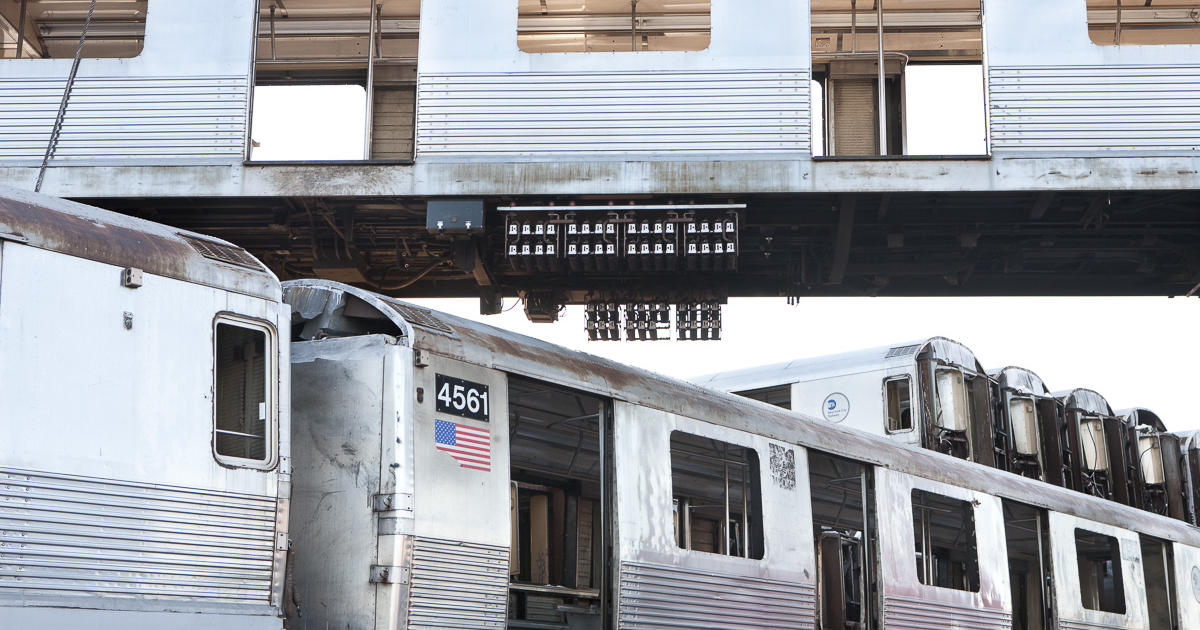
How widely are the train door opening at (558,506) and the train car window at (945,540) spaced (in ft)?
11.9

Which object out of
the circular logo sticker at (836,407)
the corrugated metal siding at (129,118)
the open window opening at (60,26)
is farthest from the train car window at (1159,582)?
the open window opening at (60,26)

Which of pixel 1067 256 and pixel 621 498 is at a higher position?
pixel 1067 256

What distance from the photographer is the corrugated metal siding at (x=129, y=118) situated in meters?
19.1

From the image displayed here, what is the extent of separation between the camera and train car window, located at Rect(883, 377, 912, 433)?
17.2 metres

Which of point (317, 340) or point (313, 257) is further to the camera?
point (313, 257)

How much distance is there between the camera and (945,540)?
1513cm

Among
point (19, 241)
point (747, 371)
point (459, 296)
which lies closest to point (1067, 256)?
point (747, 371)

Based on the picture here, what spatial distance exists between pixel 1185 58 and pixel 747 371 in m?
7.63

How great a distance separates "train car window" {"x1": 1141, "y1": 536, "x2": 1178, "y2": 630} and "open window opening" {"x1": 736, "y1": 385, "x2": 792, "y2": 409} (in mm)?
4764

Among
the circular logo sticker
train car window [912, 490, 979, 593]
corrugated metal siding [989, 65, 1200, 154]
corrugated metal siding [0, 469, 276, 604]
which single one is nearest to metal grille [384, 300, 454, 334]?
corrugated metal siding [0, 469, 276, 604]

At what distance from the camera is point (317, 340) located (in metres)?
8.48

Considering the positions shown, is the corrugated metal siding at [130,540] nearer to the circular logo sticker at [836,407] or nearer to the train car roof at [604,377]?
the train car roof at [604,377]

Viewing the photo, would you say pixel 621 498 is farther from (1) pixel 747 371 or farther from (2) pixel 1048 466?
(2) pixel 1048 466

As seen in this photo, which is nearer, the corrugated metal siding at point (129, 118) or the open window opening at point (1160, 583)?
the open window opening at point (1160, 583)
